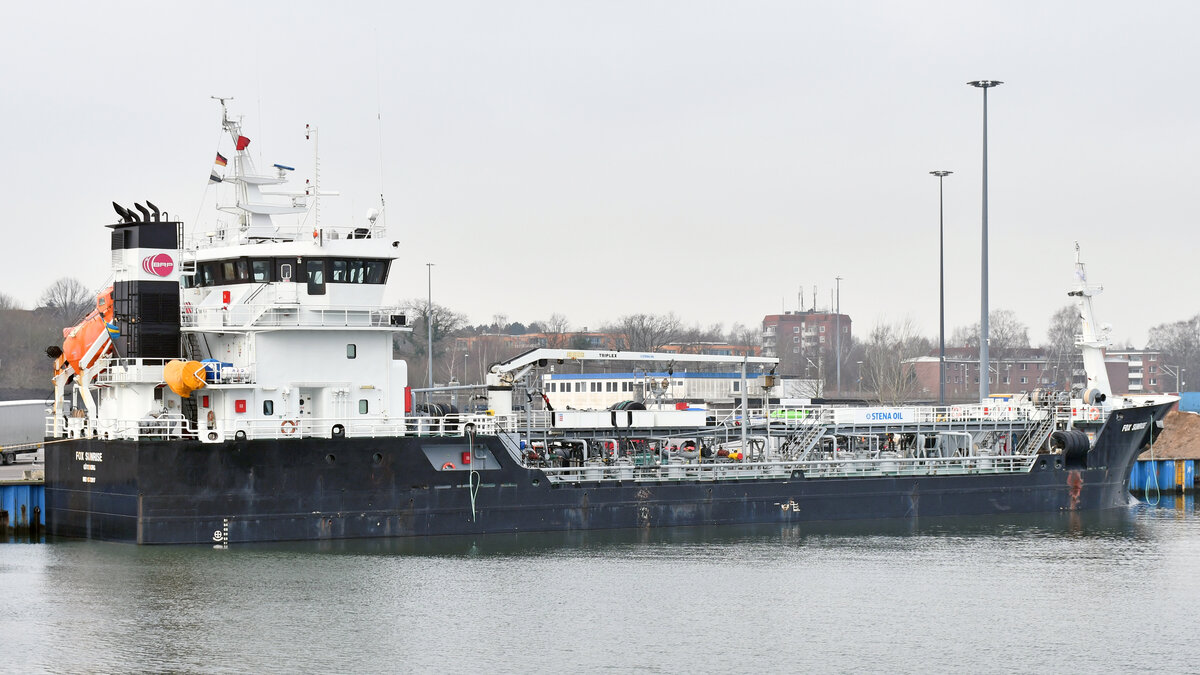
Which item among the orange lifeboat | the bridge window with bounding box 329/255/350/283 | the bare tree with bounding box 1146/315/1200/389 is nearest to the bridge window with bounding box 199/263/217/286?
the orange lifeboat

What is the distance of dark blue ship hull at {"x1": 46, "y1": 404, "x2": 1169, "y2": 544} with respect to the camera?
1492 inches

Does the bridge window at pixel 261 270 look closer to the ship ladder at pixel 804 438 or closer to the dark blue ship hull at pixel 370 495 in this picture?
the dark blue ship hull at pixel 370 495

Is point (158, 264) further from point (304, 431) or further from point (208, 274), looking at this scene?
→ point (304, 431)

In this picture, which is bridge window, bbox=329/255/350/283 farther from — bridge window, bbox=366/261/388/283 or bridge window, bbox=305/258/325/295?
bridge window, bbox=366/261/388/283

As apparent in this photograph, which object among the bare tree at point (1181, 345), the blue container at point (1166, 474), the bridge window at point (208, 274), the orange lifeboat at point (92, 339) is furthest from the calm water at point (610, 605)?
the bare tree at point (1181, 345)

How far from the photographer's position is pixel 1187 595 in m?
34.6

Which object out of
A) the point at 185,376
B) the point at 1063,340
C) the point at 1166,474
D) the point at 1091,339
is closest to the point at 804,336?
the point at 1063,340

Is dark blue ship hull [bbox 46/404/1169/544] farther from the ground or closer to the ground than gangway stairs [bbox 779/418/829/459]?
closer to the ground

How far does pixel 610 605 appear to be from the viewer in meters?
32.7

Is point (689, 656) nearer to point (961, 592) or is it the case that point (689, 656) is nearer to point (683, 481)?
point (961, 592)

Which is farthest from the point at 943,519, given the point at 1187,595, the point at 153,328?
the point at 153,328

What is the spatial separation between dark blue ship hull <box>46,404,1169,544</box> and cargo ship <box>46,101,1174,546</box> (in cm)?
6

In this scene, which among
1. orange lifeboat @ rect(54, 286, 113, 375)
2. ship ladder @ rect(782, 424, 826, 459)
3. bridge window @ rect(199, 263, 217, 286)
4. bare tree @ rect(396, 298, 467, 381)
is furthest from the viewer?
bare tree @ rect(396, 298, 467, 381)

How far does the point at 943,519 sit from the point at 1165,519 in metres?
8.84
